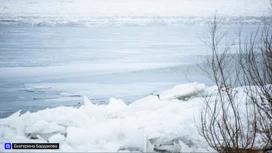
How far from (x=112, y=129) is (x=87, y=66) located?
646cm

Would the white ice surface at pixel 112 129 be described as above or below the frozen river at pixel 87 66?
below

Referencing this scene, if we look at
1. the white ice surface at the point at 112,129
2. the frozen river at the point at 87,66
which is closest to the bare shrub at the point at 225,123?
the white ice surface at the point at 112,129

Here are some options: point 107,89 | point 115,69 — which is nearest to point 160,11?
point 115,69

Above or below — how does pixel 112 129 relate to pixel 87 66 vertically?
below

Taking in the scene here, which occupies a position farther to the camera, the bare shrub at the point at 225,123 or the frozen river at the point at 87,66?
the frozen river at the point at 87,66

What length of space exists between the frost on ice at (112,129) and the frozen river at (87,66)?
1.59 m

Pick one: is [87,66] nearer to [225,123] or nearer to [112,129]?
[112,129]

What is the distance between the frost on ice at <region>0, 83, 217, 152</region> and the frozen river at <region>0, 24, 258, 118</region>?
1592 mm

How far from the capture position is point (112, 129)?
4.51 metres

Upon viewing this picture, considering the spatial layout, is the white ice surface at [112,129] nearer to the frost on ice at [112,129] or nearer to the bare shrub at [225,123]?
the frost on ice at [112,129]

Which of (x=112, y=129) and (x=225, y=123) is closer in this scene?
(x=225, y=123)

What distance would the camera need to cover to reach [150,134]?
4.50m

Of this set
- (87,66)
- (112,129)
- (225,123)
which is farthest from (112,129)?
(87,66)

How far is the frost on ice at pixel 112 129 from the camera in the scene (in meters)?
4.32
